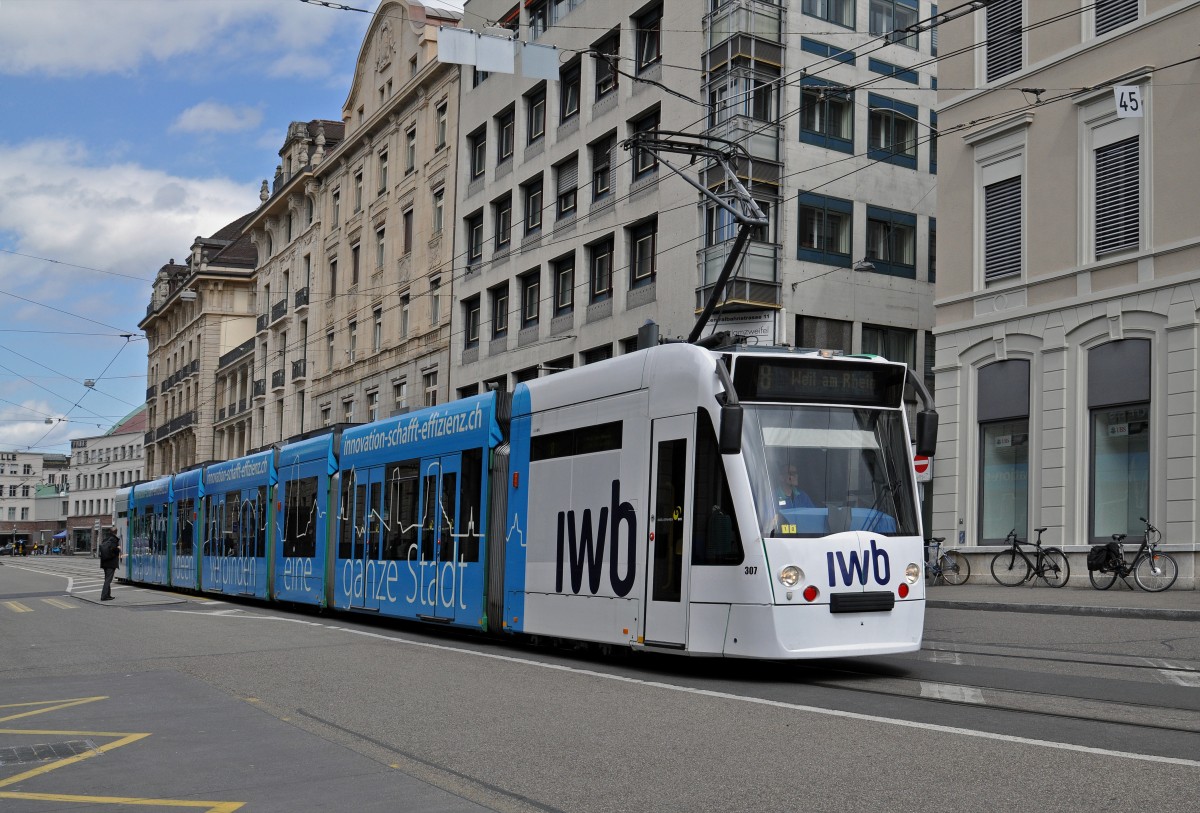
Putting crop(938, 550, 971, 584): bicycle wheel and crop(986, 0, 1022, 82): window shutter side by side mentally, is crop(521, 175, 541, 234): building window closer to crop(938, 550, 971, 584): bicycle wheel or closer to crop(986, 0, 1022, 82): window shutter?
crop(986, 0, 1022, 82): window shutter

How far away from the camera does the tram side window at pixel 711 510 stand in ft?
37.0

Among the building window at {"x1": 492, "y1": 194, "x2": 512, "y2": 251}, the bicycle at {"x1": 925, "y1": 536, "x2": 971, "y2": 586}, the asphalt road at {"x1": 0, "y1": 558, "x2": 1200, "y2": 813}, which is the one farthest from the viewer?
the building window at {"x1": 492, "y1": 194, "x2": 512, "y2": 251}

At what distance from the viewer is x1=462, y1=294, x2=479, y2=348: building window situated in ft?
147

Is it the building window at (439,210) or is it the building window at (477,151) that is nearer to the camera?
the building window at (477,151)

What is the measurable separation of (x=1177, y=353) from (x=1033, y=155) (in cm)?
509

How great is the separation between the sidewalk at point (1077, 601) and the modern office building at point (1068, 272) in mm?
1282

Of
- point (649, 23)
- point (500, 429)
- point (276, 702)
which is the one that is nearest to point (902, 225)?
point (649, 23)

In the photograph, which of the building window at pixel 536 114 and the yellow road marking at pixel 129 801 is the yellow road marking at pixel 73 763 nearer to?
the yellow road marking at pixel 129 801

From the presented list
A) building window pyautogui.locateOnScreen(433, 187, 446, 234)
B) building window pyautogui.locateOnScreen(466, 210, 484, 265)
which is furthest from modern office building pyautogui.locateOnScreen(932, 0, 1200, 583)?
building window pyautogui.locateOnScreen(433, 187, 446, 234)

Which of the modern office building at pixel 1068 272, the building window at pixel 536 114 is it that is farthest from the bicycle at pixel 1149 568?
the building window at pixel 536 114

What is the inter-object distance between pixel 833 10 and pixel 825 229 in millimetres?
5442

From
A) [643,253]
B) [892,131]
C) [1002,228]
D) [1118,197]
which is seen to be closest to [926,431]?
[1118,197]

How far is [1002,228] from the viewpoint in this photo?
26.5m

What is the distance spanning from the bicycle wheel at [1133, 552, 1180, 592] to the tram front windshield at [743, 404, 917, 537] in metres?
11.8
